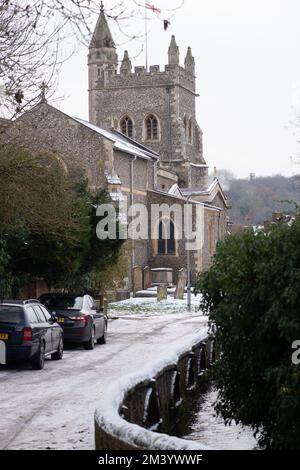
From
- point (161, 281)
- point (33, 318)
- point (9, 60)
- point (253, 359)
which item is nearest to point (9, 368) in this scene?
point (33, 318)

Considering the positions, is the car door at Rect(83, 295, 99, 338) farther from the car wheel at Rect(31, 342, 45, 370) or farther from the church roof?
the church roof

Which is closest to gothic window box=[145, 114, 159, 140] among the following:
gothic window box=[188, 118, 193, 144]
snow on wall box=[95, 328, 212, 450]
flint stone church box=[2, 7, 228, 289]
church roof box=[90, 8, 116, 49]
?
flint stone church box=[2, 7, 228, 289]

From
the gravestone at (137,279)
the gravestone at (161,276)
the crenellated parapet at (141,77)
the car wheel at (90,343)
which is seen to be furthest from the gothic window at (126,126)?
the car wheel at (90,343)

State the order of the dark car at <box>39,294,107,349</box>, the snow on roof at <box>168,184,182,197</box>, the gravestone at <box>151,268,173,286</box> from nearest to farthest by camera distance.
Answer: the dark car at <box>39,294,107,349</box>
the gravestone at <box>151,268,173,286</box>
the snow on roof at <box>168,184,182,197</box>

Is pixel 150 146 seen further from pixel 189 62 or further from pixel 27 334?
pixel 27 334

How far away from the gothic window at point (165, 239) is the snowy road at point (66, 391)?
32.6m

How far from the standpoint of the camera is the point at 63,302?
28750 millimetres

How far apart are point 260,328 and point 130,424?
9.64 ft

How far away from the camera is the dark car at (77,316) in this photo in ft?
90.1

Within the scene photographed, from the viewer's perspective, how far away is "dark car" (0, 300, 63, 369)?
Answer: 21.7 meters

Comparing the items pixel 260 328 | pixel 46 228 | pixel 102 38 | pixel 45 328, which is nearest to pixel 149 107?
pixel 46 228

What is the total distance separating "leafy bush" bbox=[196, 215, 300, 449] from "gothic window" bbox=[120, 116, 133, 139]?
6811cm

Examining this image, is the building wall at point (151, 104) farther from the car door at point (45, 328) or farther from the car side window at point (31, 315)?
the car side window at point (31, 315)
